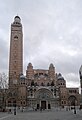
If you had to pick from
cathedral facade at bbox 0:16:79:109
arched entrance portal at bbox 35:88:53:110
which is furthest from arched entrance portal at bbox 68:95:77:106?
arched entrance portal at bbox 35:88:53:110

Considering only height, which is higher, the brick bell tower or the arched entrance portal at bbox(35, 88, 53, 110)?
the brick bell tower

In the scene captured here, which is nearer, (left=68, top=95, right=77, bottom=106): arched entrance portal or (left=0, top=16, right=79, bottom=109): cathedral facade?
(left=0, top=16, right=79, bottom=109): cathedral facade

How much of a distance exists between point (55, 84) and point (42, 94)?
10888 mm

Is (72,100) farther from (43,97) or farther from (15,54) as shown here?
(15,54)

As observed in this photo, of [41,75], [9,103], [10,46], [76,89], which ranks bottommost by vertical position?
[9,103]

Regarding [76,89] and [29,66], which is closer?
[76,89]

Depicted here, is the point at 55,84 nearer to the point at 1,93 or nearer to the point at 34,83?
the point at 34,83

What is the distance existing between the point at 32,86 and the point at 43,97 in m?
7.31

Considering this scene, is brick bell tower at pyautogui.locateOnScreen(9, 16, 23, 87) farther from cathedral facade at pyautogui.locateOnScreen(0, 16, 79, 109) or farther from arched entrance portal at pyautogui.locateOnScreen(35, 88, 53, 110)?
arched entrance portal at pyautogui.locateOnScreen(35, 88, 53, 110)

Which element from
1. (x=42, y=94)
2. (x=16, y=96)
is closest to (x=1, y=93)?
(x=16, y=96)

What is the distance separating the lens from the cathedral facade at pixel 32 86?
9656 centimetres

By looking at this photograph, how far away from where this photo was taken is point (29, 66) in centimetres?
11162

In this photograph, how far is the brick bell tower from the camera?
103062 mm

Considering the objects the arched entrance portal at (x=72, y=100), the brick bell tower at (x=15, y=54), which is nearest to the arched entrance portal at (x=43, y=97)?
the arched entrance portal at (x=72, y=100)
